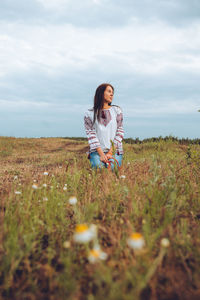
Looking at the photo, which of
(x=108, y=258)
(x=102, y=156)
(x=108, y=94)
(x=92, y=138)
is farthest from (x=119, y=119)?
(x=108, y=258)

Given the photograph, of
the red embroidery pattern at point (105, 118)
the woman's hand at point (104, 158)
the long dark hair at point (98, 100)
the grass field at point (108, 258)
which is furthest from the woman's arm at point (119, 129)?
the grass field at point (108, 258)

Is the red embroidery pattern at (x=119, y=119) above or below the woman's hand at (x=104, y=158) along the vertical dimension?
above

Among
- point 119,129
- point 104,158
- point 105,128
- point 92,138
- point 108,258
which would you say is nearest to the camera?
point 108,258

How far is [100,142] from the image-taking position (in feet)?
19.0

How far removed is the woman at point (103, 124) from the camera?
5574mm

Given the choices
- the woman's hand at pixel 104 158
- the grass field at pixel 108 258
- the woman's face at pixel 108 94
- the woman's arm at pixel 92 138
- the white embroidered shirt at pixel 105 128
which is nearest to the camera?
the grass field at pixel 108 258

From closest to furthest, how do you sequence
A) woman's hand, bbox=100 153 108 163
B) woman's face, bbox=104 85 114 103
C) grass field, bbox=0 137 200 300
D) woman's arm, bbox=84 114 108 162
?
grass field, bbox=0 137 200 300
woman's hand, bbox=100 153 108 163
woman's arm, bbox=84 114 108 162
woman's face, bbox=104 85 114 103

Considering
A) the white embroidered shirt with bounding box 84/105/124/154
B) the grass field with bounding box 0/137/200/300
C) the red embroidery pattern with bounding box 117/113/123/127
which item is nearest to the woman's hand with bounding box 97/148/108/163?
the white embroidered shirt with bounding box 84/105/124/154

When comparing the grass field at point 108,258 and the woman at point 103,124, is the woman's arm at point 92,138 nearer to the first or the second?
the woman at point 103,124

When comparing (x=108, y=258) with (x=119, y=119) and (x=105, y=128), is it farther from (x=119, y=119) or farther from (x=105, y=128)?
(x=119, y=119)

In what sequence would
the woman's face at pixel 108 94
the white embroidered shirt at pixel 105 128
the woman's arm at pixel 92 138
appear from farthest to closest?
the white embroidered shirt at pixel 105 128, the woman's face at pixel 108 94, the woman's arm at pixel 92 138

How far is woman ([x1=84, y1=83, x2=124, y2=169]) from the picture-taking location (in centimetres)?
557

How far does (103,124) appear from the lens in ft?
18.9

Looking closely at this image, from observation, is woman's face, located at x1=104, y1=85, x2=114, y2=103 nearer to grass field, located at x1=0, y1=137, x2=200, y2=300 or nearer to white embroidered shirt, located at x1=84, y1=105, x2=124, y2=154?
white embroidered shirt, located at x1=84, y1=105, x2=124, y2=154
